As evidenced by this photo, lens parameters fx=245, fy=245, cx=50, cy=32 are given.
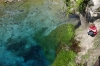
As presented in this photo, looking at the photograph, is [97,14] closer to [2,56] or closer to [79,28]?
[79,28]

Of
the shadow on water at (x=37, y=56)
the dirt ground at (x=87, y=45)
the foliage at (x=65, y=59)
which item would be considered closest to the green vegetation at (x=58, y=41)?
the foliage at (x=65, y=59)

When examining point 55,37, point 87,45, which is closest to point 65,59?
point 87,45

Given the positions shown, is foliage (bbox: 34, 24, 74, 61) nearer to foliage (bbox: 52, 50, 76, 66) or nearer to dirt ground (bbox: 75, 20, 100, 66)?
dirt ground (bbox: 75, 20, 100, 66)

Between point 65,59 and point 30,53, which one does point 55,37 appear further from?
point 65,59

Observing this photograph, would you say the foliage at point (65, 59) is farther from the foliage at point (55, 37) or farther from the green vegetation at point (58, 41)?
the foliage at point (55, 37)

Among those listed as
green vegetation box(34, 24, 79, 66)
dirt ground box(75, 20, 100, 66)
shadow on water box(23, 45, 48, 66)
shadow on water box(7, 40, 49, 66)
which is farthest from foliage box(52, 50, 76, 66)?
shadow on water box(23, 45, 48, 66)
